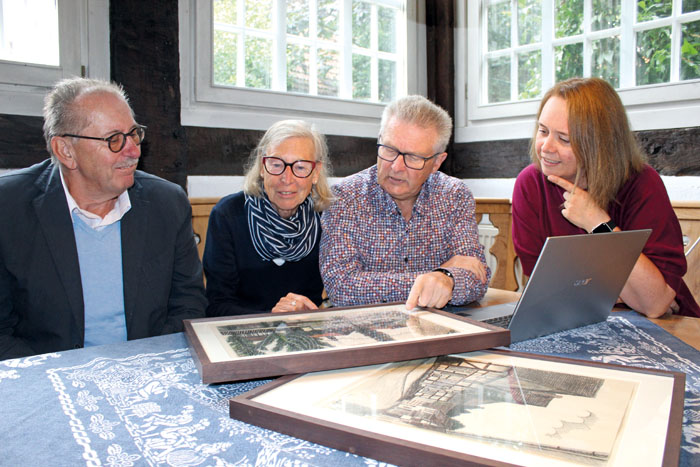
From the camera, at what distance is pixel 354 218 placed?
177cm

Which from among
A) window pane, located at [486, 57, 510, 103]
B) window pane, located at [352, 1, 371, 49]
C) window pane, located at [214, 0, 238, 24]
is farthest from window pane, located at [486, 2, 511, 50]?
window pane, located at [214, 0, 238, 24]

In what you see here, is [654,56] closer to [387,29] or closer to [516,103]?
[516,103]

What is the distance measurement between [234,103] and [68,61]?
0.84 meters

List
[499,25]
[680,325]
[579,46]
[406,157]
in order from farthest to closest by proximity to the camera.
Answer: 1. [499,25]
2. [579,46]
3. [406,157]
4. [680,325]

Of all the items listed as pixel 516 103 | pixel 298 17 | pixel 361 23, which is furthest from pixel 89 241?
pixel 516 103

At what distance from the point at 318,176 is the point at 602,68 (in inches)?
89.7

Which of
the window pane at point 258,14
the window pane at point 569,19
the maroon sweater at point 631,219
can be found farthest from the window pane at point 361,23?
the maroon sweater at point 631,219

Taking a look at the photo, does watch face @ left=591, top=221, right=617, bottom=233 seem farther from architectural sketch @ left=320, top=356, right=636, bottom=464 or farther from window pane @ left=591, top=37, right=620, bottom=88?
window pane @ left=591, top=37, right=620, bottom=88

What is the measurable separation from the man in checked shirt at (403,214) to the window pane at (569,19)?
2.05 meters

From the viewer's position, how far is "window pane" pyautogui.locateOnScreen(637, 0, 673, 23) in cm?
295

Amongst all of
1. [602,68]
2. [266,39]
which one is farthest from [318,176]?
[602,68]

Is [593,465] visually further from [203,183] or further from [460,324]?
[203,183]

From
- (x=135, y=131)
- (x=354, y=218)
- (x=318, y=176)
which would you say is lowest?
(x=354, y=218)

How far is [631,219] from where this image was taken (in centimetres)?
169
